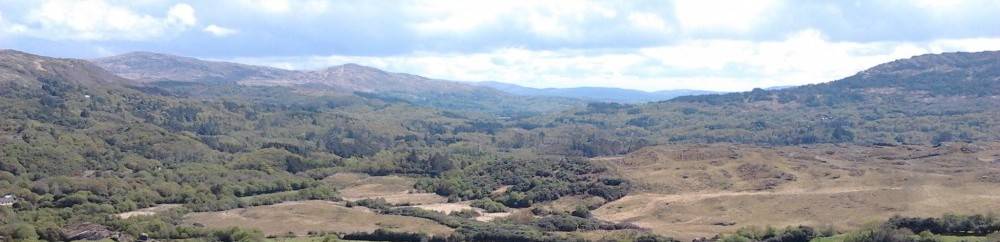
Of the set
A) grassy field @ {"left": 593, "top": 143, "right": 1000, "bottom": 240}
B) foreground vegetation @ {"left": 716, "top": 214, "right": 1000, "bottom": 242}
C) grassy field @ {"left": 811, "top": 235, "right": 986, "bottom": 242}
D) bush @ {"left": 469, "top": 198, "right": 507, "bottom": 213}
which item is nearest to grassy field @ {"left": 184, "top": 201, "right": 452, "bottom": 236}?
bush @ {"left": 469, "top": 198, "right": 507, "bottom": 213}

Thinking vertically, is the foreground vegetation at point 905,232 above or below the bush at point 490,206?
above

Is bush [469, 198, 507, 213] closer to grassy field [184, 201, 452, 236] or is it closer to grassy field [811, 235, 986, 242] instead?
grassy field [184, 201, 452, 236]

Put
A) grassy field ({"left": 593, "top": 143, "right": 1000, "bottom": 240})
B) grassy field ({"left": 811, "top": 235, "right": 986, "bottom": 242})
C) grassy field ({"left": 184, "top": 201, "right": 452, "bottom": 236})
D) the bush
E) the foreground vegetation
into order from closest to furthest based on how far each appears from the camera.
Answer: the foreground vegetation, grassy field ({"left": 811, "top": 235, "right": 986, "bottom": 242}), grassy field ({"left": 593, "top": 143, "right": 1000, "bottom": 240}), grassy field ({"left": 184, "top": 201, "right": 452, "bottom": 236}), the bush

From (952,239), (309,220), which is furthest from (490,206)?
(952,239)

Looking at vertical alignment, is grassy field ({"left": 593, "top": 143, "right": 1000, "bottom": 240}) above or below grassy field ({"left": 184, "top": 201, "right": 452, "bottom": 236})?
above

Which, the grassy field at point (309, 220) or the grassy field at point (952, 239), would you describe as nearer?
the grassy field at point (952, 239)

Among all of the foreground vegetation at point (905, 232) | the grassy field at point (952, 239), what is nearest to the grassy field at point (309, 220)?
the foreground vegetation at point (905, 232)

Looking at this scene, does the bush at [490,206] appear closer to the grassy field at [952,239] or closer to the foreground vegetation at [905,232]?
the foreground vegetation at [905,232]

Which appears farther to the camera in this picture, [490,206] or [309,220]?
[490,206]

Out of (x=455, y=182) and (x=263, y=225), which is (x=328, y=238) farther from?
(x=455, y=182)

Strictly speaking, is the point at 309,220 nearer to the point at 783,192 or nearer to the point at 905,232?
the point at 783,192

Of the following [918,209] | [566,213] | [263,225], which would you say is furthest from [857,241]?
[263,225]

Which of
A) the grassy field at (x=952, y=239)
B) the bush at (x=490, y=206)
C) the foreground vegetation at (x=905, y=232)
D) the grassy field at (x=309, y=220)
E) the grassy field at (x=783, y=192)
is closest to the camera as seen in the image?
the foreground vegetation at (x=905, y=232)

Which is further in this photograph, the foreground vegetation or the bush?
the bush
